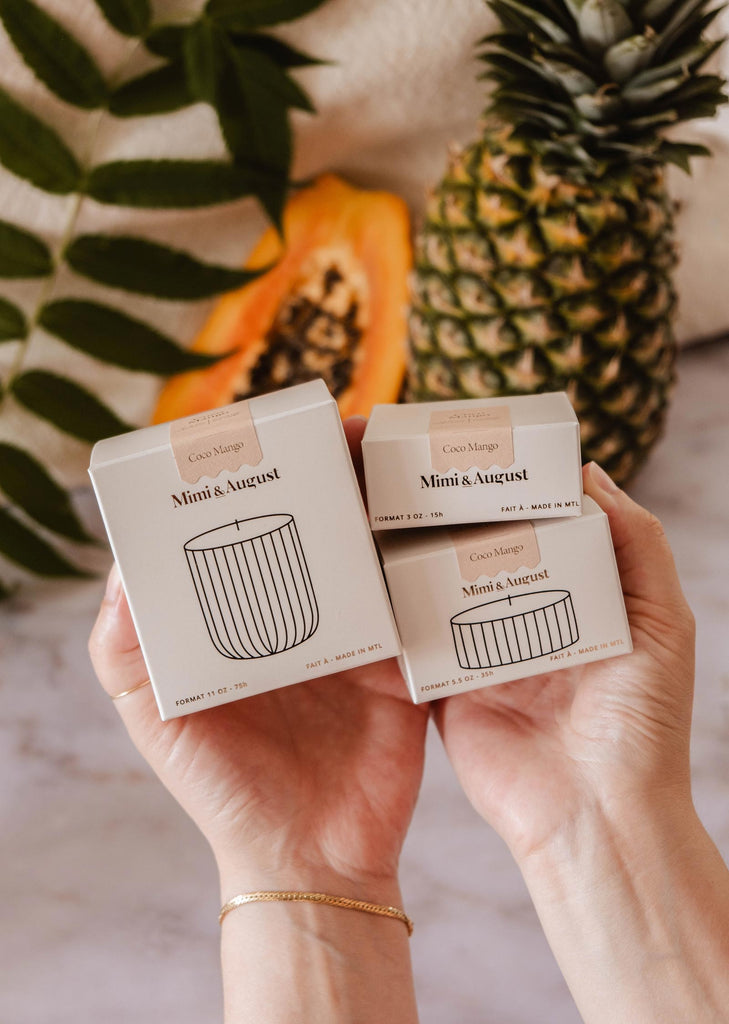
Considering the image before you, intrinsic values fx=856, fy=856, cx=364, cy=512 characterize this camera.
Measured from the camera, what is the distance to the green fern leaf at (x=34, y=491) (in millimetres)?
1011

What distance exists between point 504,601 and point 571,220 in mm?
418

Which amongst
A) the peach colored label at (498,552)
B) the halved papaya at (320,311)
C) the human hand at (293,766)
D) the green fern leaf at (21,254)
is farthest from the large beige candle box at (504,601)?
the green fern leaf at (21,254)

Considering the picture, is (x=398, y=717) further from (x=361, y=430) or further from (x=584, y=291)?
(x=584, y=291)

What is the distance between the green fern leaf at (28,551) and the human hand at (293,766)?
0.39 metres

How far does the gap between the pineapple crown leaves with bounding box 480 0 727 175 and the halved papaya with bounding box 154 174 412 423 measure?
30 centimetres

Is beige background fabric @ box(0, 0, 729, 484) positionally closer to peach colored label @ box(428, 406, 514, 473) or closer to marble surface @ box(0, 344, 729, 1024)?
marble surface @ box(0, 344, 729, 1024)

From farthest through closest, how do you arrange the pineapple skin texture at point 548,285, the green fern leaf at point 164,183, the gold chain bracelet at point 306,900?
the green fern leaf at point 164,183 → the pineapple skin texture at point 548,285 → the gold chain bracelet at point 306,900

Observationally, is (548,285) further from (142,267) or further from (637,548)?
(142,267)

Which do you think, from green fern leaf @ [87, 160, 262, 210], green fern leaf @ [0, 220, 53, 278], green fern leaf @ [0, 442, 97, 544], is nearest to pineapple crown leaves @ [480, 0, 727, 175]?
green fern leaf @ [87, 160, 262, 210]

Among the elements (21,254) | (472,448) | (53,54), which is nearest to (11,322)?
(21,254)

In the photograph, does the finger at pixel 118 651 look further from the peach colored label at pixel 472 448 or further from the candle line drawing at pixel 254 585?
the peach colored label at pixel 472 448

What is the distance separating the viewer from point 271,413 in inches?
23.4

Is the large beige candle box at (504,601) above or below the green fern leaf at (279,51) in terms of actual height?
below

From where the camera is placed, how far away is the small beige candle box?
61 centimetres
